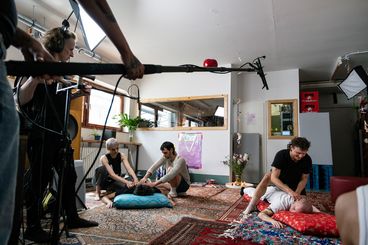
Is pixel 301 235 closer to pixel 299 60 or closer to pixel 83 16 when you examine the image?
pixel 83 16

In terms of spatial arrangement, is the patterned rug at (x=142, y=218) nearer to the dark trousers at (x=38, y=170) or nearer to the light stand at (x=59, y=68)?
the dark trousers at (x=38, y=170)

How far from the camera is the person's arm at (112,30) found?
0.76 meters

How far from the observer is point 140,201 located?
2.72 metres

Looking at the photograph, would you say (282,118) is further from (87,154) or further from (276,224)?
(87,154)

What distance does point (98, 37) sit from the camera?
1954mm

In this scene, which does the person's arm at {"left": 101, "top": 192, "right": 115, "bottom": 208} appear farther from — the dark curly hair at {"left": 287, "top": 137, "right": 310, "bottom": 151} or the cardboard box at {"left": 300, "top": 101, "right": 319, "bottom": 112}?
the cardboard box at {"left": 300, "top": 101, "right": 319, "bottom": 112}

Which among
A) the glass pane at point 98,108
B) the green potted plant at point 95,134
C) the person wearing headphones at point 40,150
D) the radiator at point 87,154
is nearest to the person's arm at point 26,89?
the person wearing headphones at point 40,150

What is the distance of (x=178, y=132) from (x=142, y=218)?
11.0ft

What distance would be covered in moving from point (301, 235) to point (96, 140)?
3.70 metres

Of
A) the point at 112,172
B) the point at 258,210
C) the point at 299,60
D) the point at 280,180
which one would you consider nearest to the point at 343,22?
the point at 299,60

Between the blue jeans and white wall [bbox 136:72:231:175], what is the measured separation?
484 centimetres

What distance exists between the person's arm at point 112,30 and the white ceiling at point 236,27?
106 inches

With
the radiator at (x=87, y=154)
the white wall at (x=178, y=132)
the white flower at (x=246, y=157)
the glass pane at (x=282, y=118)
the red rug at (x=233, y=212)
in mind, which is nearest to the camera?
the red rug at (x=233, y=212)

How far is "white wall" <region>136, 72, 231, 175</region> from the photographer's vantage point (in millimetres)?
5258
